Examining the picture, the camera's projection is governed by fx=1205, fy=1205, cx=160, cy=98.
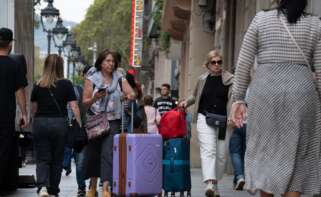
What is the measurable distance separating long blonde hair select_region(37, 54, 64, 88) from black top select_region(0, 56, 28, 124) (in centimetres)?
46

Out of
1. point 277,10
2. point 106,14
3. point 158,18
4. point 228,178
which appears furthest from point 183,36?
point 106,14

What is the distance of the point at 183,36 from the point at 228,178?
22395 millimetres

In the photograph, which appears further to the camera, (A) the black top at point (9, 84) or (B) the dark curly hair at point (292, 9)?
(A) the black top at point (9, 84)

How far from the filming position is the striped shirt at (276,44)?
26.6 feet

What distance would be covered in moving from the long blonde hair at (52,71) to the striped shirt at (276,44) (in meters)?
5.53

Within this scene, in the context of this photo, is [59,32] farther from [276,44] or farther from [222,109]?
[276,44]

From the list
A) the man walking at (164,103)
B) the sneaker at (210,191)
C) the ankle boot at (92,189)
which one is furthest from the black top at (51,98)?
the man walking at (164,103)

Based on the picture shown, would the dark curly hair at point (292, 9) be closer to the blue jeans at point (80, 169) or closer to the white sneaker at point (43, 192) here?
the white sneaker at point (43, 192)

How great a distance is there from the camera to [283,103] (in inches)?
317

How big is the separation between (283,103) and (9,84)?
5.28 m

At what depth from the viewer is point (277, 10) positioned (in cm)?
819

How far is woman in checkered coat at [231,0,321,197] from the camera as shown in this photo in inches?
315

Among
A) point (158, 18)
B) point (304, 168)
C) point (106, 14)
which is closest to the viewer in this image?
point (304, 168)

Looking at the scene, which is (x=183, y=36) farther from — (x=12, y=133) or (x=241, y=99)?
(x=241, y=99)
